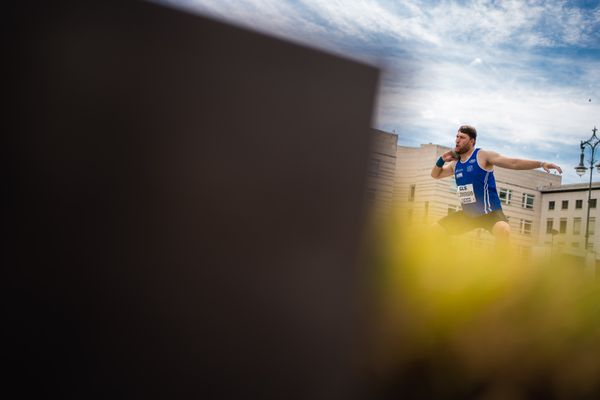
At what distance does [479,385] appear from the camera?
7.68 feet

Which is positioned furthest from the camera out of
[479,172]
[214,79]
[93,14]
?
[479,172]

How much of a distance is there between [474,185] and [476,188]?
4cm

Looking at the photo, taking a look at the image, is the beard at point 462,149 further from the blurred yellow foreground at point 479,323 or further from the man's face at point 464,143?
the blurred yellow foreground at point 479,323

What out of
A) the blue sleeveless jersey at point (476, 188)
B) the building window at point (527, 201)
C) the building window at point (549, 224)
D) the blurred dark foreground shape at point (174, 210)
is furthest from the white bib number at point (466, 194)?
the building window at point (549, 224)

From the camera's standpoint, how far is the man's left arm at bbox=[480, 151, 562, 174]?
3895 mm

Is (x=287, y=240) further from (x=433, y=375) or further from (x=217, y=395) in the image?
(x=433, y=375)

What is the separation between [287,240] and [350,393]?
0.83 metres

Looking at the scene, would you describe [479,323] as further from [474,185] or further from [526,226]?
[526,226]

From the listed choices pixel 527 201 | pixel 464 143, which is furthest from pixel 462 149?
pixel 527 201

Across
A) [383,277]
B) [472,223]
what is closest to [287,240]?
[383,277]

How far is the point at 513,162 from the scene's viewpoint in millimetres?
4012

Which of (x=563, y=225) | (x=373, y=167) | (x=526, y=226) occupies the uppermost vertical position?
(x=563, y=225)

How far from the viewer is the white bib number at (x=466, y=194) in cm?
438

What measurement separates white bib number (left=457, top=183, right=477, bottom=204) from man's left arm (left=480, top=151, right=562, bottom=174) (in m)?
0.33
